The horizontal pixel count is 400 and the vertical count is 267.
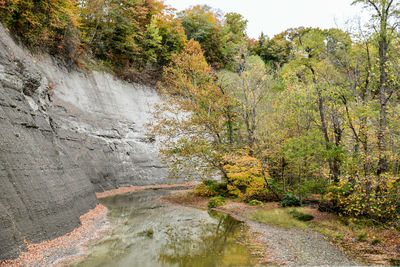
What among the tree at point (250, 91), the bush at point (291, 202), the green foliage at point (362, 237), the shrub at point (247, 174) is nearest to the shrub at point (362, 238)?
the green foliage at point (362, 237)

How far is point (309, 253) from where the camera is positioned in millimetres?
7805

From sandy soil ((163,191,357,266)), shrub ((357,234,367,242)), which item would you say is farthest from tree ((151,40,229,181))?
shrub ((357,234,367,242))

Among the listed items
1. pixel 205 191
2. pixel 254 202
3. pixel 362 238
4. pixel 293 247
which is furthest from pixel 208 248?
pixel 205 191

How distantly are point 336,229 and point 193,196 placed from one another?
37.3ft

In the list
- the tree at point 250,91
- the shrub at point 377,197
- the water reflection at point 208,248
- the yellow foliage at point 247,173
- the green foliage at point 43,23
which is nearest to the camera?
the water reflection at point 208,248

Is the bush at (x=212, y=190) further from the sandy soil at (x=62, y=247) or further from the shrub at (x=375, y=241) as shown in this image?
the shrub at (x=375, y=241)

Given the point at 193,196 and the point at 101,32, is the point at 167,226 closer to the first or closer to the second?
the point at 193,196

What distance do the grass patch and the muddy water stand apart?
1.52 metres

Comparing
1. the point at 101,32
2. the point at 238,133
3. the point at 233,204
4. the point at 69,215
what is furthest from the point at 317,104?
the point at 101,32

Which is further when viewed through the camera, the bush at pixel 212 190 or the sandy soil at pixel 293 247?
the bush at pixel 212 190

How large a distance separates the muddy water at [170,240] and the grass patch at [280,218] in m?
1.52

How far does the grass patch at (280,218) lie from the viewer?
11297mm

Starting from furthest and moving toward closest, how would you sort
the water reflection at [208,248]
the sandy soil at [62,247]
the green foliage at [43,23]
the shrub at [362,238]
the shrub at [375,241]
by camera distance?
the green foliage at [43,23] → the shrub at [362,238] → the shrub at [375,241] → the water reflection at [208,248] → the sandy soil at [62,247]

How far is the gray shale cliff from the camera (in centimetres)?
760
